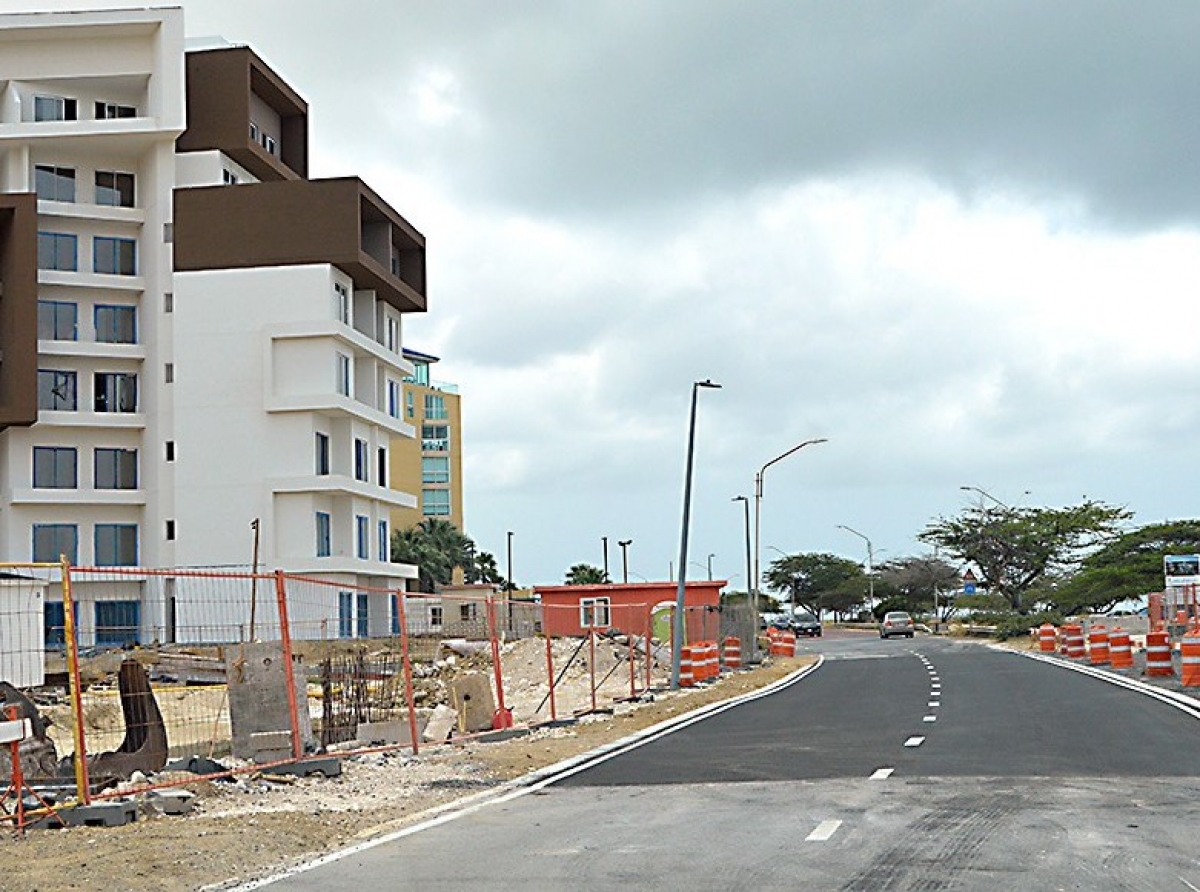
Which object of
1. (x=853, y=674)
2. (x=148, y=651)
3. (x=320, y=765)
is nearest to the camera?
(x=320, y=765)

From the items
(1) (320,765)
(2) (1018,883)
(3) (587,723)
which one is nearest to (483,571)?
(3) (587,723)

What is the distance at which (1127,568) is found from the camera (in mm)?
90938

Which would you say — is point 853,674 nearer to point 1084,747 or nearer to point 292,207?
point 1084,747

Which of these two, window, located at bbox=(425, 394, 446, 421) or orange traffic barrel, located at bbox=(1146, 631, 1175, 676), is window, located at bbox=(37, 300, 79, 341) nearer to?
orange traffic barrel, located at bbox=(1146, 631, 1175, 676)

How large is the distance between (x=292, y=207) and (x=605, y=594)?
2817 cm

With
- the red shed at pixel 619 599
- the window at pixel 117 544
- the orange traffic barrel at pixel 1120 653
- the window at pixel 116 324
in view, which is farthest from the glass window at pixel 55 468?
the orange traffic barrel at pixel 1120 653

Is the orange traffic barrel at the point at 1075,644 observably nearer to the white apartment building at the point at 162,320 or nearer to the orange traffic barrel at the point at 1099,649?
the orange traffic barrel at the point at 1099,649

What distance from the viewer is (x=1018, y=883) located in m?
10.5

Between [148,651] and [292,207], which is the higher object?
[292,207]

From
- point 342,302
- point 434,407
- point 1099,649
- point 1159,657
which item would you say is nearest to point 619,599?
point 342,302

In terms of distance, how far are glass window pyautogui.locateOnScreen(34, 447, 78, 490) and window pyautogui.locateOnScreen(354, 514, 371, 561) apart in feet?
40.1

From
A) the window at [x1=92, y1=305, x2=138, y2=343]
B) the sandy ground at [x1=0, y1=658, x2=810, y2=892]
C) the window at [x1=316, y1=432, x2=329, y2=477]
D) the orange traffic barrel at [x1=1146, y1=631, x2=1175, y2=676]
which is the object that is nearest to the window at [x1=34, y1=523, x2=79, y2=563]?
the window at [x1=92, y1=305, x2=138, y2=343]

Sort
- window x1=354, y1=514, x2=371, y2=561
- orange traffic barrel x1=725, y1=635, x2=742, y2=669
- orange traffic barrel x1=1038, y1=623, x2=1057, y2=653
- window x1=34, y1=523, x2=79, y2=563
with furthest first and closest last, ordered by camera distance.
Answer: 1. window x1=354, y1=514, x2=371, y2=561
2. window x1=34, y1=523, x2=79, y2=563
3. orange traffic barrel x1=1038, y1=623, x2=1057, y2=653
4. orange traffic barrel x1=725, y1=635, x2=742, y2=669

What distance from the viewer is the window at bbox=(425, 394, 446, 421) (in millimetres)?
138875
